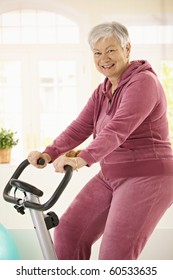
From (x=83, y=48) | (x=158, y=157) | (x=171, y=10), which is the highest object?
(x=171, y=10)

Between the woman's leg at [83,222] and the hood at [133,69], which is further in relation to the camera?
the woman's leg at [83,222]

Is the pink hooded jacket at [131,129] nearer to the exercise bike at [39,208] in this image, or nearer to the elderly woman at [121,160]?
the elderly woman at [121,160]

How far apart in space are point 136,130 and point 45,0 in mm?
2850

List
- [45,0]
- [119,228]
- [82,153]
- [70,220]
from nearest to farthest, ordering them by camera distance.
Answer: [82,153], [119,228], [70,220], [45,0]

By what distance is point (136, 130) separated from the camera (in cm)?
184

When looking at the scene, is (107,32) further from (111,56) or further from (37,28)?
(37,28)

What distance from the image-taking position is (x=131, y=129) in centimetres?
172

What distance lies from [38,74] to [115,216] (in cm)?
295

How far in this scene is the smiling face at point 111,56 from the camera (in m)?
1.84

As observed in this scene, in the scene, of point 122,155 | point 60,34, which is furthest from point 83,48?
point 122,155

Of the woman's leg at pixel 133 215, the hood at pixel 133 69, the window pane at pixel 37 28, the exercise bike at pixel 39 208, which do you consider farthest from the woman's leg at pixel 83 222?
the window pane at pixel 37 28

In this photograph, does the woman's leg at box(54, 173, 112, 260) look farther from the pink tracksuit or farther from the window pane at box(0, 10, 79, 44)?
the window pane at box(0, 10, 79, 44)
